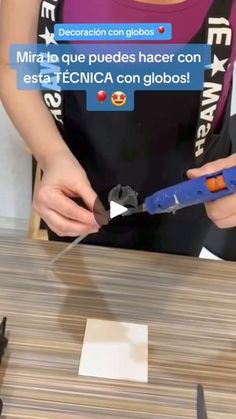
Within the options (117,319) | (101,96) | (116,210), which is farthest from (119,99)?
(117,319)

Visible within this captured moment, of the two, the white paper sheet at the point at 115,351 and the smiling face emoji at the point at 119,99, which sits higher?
the smiling face emoji at the point at 119,99

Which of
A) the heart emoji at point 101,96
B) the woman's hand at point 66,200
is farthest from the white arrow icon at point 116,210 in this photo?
the heart emoji at point 101,96

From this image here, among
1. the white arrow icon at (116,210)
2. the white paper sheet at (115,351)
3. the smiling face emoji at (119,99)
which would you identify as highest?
the smiling face emoji at (119,99)

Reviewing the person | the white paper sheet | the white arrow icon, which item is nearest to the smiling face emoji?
the person

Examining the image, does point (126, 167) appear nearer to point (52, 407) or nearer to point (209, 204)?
point (209, 204)

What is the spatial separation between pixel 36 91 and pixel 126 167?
0.46 ft

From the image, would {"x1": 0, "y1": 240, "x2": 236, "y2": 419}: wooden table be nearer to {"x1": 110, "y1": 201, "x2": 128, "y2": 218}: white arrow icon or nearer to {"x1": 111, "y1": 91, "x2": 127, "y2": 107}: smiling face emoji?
{"x1": 110, "y1": 201, "x2": 128, "y2": 218}: white arrow icon

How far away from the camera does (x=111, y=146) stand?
0.68 meters

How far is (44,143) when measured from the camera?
0.64 meters

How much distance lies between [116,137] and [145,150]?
4cm

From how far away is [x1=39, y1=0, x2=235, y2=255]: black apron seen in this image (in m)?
0.66

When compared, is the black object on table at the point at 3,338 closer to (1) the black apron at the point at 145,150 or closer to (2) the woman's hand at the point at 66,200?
(2) the woman's hand at the point at 66,200

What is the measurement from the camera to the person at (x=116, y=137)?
592 millimetres

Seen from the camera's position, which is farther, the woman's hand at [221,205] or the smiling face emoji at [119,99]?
the smiling face emoji at [119,99]
